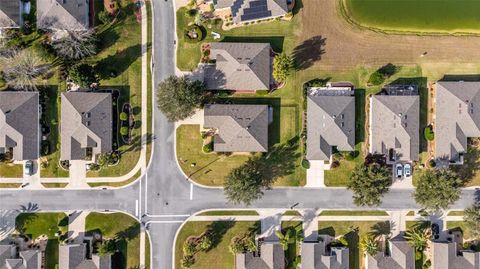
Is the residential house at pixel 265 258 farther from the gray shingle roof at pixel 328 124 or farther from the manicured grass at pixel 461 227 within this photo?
the manicured grass at pixel 461 227

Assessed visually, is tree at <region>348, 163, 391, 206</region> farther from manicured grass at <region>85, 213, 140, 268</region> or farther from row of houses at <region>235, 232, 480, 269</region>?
manicured grass at <region>85, 213, 140, 268</region>

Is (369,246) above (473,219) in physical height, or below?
below

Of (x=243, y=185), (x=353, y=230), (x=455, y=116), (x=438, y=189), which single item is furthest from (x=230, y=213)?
(x=455, y=116)

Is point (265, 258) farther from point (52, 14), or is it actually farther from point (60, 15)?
point (52, 14)

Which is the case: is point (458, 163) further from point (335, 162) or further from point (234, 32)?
point (234, 32)

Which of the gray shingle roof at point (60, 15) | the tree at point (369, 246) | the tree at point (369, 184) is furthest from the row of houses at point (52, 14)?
the tree at point (369, 246)
